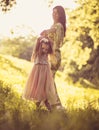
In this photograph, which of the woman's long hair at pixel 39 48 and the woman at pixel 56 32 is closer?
the woman's long hair at pixel 39 48

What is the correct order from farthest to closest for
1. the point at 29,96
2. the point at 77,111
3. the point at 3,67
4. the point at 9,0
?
the point at 3,67
the point at 9,0
the point at 29,96
the point at 77,111

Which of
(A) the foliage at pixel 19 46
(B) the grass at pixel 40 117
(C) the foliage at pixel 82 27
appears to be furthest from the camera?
(A) the foliage at pixel 19 46

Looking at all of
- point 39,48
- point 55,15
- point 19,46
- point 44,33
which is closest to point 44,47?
point 39,48

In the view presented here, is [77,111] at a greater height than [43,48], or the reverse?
[43,48]

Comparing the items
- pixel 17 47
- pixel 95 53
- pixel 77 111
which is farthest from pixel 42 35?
pixel 17 47

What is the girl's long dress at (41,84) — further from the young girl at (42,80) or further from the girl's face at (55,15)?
the girl's face at (55,15)

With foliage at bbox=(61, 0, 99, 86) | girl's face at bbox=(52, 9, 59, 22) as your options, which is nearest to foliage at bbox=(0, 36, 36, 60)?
foliage at bbox=(61, 0, 99, 86)

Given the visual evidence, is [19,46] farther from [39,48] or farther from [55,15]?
[39,48]

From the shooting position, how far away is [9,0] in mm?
8703

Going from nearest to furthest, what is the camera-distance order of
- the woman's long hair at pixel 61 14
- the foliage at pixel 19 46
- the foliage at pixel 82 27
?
1. the woman's long hair at pixel 61 14
2. the foliage at pixel 82 27
3. the foliage at pixel 19 46

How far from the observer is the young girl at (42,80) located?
8086 millimetres

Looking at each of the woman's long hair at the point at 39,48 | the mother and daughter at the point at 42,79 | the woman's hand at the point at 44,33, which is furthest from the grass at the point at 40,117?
the woman's hand at the point at 44,33

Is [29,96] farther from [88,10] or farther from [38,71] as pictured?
[88,10]

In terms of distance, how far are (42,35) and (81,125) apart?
276 cm
